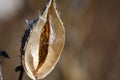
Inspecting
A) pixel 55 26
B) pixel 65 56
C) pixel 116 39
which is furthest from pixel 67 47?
pixel 55 26

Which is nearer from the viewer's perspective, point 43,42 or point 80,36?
point 43,42

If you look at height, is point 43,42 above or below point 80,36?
above

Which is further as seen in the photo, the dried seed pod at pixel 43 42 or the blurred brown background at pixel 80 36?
the blurred brown background at pixel 80 36

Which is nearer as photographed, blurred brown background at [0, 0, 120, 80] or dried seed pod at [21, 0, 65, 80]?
dried seed pod at [21, 0, 65, 80]

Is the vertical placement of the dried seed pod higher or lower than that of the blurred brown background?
higher
